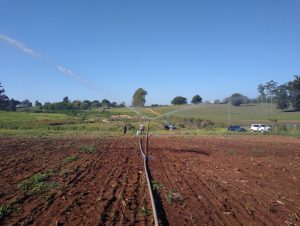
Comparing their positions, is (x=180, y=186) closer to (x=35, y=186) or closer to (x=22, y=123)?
(x=35, y=186)

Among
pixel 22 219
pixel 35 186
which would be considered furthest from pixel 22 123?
pixel 22 219

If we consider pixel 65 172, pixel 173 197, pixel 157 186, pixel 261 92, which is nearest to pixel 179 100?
pixel 261 92

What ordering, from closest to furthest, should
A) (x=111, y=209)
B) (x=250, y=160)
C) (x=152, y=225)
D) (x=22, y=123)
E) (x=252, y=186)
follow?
(x=152, y=225), (x=111, y=209), (x=252, y=186), (x=250, y=160), (x=22, y=123)

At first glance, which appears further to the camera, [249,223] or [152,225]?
[249,223]

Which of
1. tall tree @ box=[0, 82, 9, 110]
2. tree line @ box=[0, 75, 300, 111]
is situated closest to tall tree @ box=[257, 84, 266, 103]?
tree line @ box=[0, 75, 300, 111]

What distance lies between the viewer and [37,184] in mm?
10672

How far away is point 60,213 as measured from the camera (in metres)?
7.71

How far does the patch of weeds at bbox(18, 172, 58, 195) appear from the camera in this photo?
391 inches

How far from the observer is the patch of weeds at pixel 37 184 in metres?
9.93

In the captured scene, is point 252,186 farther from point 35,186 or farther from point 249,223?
point 35,186

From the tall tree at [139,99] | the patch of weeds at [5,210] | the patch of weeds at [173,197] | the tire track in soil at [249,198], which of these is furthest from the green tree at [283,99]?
the patch of weeds at [5,210]

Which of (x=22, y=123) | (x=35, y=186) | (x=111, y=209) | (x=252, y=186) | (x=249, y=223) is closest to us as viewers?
(x=249, y=223)

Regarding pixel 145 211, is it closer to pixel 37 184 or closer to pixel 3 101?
pixel 37 184

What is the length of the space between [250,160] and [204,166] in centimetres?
374
